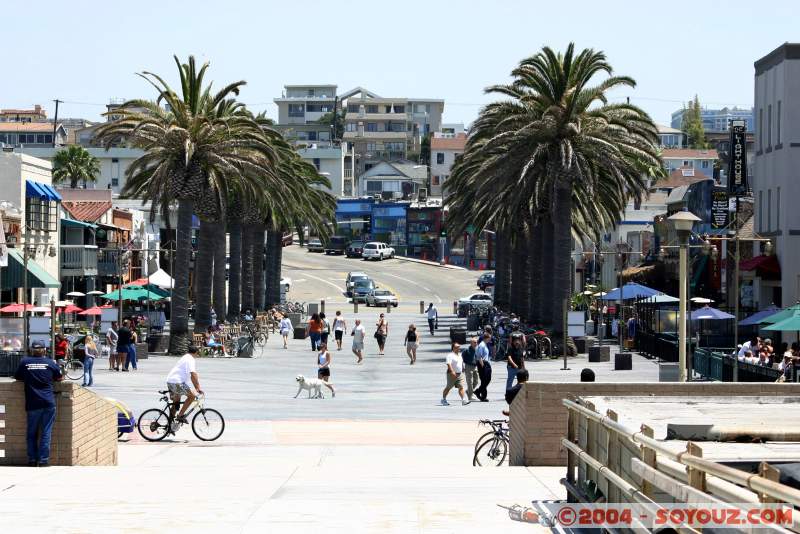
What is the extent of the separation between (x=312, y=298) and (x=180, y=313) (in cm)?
5524

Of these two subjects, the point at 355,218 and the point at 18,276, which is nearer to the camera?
the point at 18,276

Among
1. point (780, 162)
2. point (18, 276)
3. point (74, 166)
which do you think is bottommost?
point (18, 276)

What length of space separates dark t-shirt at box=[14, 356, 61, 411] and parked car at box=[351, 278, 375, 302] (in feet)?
259

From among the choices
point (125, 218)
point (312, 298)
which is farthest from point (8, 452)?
point (312, 298)

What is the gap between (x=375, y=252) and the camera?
458 feet

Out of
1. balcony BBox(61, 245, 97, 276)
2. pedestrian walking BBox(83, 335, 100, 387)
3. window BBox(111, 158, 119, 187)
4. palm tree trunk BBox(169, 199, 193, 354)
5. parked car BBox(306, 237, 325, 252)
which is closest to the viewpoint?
pedestrian walking BBox(83, 335, 100, 387)

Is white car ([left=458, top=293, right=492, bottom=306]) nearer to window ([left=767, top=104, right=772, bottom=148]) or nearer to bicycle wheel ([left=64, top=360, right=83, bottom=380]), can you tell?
window ([left=767, top=104, right=772, bottom=148])

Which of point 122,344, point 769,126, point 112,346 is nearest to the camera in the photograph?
point 122,344

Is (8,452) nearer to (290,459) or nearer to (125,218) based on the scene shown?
(290,459)

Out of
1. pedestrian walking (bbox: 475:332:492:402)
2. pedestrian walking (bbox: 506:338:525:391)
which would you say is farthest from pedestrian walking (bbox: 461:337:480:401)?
pedestrian walking (bbox: 506:338:525:391)

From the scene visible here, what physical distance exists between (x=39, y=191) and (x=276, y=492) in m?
48.9

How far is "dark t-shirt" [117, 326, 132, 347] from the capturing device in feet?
136

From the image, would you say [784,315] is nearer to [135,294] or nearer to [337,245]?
[135,294]

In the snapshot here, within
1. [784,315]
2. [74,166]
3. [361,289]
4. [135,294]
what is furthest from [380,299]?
[784,315]
